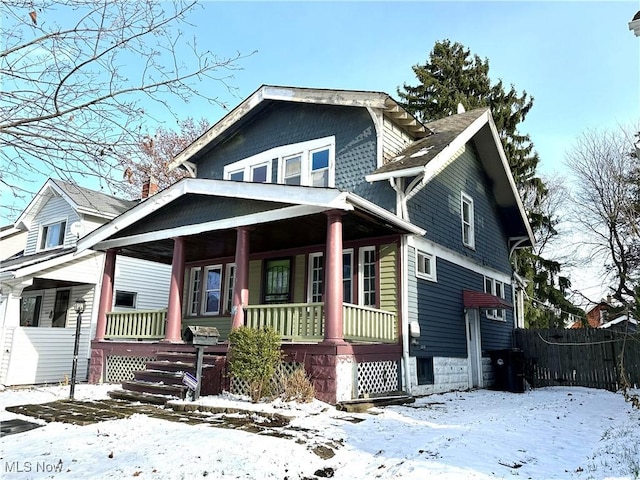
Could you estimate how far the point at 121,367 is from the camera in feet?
40.3

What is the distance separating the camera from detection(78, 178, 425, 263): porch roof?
9.38 meters

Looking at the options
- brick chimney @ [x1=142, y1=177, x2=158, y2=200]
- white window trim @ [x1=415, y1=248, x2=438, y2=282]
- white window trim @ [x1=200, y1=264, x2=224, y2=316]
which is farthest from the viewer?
brick chimney @ [x1=142, y1=177, x2=158, y2=200]

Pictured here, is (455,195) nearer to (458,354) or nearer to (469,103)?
(458,354)

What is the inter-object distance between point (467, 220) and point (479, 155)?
236cm

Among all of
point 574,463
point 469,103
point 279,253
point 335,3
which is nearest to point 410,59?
point 469,103

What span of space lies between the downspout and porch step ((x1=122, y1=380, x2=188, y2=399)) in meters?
4.57

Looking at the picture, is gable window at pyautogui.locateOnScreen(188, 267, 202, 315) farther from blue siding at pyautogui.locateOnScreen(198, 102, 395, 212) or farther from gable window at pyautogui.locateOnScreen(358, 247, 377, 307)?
gable window at pyautogui.locateOnScreen(358, 247, 377, 307)

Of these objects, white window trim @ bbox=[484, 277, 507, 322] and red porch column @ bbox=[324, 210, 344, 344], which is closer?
red porch column @ bbox=[324, 210, 344, 344]

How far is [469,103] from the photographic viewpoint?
83.5 ft

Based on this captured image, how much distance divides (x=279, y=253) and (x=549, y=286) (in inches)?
661

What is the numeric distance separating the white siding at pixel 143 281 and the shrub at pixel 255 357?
9.81 metres

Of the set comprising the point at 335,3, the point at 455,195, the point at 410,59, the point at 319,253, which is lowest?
the point at 319,253

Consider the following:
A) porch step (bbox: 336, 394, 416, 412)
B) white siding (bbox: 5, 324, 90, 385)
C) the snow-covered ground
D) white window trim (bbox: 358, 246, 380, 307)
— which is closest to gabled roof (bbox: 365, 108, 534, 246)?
white window trim (bbox: 358, 246, 380, 307)

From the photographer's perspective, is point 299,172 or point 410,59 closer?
point 299,172
